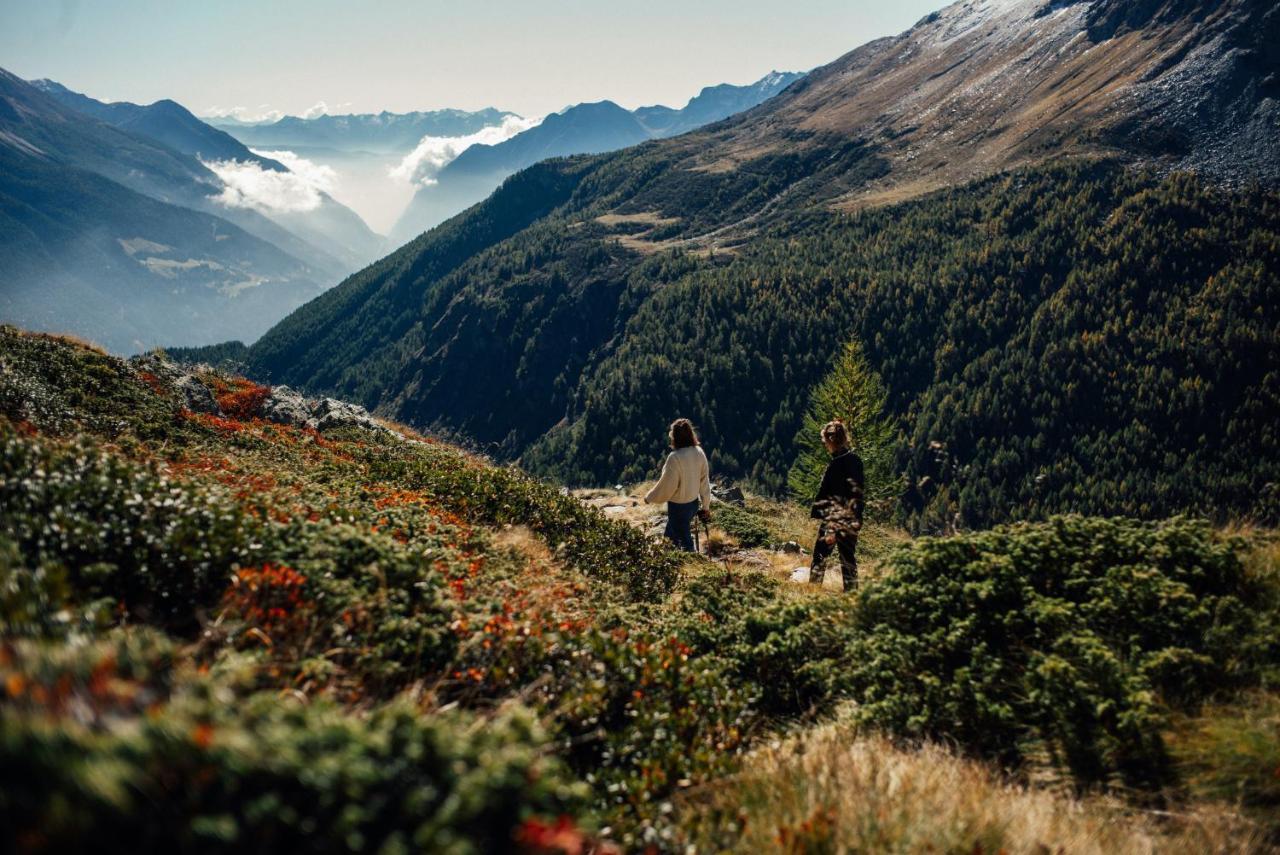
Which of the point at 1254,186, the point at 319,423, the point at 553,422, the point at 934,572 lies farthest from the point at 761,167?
the point at 934,572

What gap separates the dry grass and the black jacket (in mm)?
5258

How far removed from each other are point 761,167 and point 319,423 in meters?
195

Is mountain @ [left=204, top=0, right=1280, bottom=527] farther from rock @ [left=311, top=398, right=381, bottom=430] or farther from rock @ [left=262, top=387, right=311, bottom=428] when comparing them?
rock @ [left=262, top=387, right=311, bottom=428]

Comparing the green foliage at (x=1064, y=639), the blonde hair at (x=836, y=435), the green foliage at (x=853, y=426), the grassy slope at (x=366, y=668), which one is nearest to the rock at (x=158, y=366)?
the grassy slope at (x=366, y=668)

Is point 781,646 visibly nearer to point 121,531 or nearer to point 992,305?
point 121,531

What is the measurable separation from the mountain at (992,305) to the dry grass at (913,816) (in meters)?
56.6

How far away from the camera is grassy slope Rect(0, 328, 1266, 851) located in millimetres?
1934

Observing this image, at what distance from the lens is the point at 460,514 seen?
9.94m

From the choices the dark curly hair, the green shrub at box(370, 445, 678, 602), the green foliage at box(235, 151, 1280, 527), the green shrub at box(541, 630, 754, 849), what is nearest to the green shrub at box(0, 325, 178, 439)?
the green shrub at box(370, 445, 678, 602)

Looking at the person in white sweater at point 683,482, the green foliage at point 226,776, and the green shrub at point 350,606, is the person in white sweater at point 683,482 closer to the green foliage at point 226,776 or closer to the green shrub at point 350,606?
the green shrub at point 350,606

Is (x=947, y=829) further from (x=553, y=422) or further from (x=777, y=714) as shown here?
(x=553, y=422)

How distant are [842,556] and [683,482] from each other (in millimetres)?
2892

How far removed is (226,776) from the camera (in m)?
1.93

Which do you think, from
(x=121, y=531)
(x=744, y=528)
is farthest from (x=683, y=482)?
(x=744, y=528)
